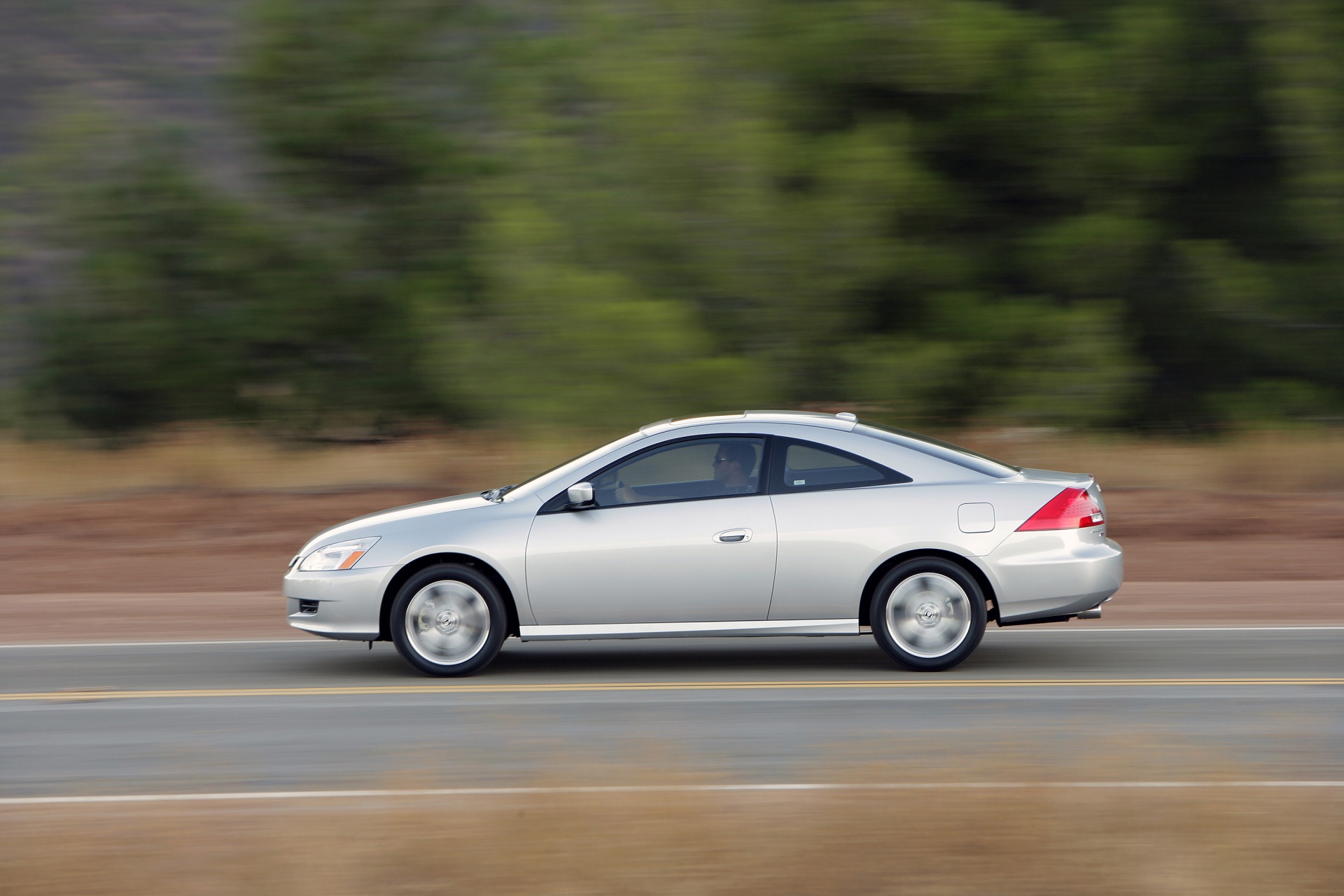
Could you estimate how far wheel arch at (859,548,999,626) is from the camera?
29.4 ft

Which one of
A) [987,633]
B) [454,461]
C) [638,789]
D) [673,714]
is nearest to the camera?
[638,789]

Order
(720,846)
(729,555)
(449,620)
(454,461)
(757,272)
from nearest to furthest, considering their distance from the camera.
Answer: (720,846) < (729,555) < (449,620) < (757,272) < (454,461)

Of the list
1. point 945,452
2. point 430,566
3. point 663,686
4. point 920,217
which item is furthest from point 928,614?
point 920,217

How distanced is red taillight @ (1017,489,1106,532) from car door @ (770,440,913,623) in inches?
29.0

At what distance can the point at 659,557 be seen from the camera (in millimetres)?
8859

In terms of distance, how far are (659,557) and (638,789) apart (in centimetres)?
295

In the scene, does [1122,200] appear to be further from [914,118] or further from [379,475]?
[379,475]

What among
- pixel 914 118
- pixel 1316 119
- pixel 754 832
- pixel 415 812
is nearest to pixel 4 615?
pixel 415 812

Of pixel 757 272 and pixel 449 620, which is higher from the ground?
pixel 757 272

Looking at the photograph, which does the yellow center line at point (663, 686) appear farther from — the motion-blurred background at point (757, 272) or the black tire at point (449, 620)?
the motion-blurred background at point (757, 272)

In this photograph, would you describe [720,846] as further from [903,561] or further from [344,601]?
[344,601]

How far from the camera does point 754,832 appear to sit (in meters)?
5.44

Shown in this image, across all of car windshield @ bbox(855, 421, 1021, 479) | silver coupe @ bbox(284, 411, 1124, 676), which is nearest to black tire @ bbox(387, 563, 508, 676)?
silver coupe @ bbox(284, 411, 1124, 676)

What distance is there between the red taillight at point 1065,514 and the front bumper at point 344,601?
12.1 ft
